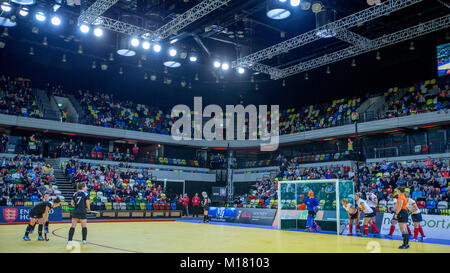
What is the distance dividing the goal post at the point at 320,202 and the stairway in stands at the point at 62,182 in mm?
14618

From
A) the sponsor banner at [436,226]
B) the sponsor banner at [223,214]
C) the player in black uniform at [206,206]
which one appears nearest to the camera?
the sponsor banner at [436,226]

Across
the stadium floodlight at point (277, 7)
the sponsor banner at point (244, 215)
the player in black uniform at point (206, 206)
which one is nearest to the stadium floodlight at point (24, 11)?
the stadium floodlight at point (277, 7)

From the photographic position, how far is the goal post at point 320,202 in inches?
661

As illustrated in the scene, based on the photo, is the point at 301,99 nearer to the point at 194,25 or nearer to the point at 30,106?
the point at 194,25

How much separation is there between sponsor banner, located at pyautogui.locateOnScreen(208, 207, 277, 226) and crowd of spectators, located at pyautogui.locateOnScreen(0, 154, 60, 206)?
400 inches

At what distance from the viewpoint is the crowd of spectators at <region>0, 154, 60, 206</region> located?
880 inches

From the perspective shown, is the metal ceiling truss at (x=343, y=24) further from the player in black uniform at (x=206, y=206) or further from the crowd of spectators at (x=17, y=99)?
the crowd of spectators at (x=17, y=99)

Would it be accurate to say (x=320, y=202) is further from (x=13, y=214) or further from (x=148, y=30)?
(x=13, y=214)

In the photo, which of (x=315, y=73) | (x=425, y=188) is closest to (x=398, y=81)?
(x=315, y=73)

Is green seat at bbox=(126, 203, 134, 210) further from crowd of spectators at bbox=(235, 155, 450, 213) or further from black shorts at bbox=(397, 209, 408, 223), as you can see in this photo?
black shorts at bbox=(397, 209, 408, 223)

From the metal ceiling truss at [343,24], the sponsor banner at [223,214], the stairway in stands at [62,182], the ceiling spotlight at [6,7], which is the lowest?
the sponsor banner at [223,214]

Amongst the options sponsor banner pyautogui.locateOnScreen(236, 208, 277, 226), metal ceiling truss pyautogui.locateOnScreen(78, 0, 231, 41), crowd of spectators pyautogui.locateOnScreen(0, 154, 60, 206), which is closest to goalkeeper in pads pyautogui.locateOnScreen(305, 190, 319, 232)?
sponsor banner pyautogui.locateOnScreen(236, 208, 277, 226)

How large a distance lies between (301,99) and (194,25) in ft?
59.9

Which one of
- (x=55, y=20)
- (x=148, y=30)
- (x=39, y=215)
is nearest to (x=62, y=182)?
(x=55, y=20)
